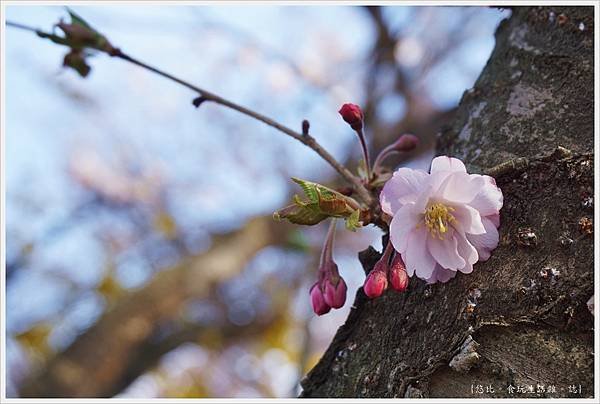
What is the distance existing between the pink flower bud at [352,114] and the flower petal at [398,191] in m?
0.12

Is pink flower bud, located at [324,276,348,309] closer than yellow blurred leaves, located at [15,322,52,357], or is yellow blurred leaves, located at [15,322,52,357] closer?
pink flower bud, located at [324,276,348,309]

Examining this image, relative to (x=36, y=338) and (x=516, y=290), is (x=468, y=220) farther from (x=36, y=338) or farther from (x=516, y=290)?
(x=36, y=338)

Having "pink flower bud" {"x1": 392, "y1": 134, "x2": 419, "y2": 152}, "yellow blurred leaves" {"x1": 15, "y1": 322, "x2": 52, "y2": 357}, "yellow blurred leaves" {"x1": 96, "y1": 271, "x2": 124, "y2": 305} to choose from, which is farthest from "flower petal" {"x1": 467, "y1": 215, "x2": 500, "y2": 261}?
"yellow blurred leaves" {"x1": 96, "y1": 271, "x2": 124, "y2": 305}

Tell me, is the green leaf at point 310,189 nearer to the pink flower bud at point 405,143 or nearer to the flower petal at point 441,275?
the flower petal at point 441,275

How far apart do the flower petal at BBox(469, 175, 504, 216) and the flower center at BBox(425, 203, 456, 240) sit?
3 cm

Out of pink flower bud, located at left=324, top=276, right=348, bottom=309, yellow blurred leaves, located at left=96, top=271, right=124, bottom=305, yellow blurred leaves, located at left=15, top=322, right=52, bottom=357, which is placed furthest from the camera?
yellow blurred leaves, located at left=96, top=271, right=124, bottom=305

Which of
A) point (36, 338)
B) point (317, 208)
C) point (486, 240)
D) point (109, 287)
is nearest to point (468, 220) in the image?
point (486, 240)

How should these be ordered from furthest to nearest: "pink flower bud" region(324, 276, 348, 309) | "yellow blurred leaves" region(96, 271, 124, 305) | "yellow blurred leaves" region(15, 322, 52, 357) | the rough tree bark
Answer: "yellow blurred leaves" region(96, 271, 124, 305), "yellow blurred leaves" region(15, 322, 52, 357), "pink flower bud" region(324, 276, 348, 309), the rough tree bark

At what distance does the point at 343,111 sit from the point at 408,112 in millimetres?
3183

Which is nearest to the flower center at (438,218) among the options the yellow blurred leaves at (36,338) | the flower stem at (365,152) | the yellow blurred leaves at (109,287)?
the flower stem at (365,152)

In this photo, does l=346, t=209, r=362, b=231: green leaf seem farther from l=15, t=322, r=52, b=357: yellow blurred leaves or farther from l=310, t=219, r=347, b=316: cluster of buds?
l=15, t=322, r=52, b=357: yellow blurred leaves

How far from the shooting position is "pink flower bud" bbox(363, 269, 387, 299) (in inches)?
24.8

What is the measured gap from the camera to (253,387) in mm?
4773

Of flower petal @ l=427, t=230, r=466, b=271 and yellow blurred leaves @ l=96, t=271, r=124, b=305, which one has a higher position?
yellow blurred leaves @ l=96, t=271, r=124, b=305
